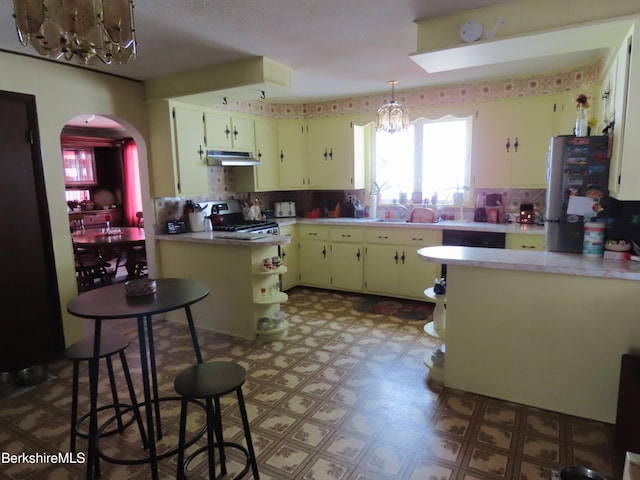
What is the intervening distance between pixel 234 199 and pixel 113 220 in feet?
16.3

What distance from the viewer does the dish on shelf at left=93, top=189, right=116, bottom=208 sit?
8.63 meters

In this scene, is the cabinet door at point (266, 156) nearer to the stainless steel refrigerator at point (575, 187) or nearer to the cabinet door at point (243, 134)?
the cabinet door at point (243, 134)

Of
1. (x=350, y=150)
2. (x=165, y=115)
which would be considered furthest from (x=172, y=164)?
(x=350, y=150)

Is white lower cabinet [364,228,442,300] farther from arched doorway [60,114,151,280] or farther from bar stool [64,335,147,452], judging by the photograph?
arched doorway [60,114,151,280]

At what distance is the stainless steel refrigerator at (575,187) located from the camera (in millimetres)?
2547

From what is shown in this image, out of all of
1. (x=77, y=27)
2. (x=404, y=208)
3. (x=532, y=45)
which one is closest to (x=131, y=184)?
(x=404, y=208)

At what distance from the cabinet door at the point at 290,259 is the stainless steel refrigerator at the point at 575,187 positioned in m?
3.05

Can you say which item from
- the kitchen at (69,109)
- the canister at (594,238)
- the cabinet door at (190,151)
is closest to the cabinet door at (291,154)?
the cabinet door at (190,151)

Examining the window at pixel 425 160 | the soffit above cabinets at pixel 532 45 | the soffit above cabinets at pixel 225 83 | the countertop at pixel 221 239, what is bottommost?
the countertop at pixel 221 239

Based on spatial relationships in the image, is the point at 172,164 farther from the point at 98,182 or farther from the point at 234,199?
the point at 98,182

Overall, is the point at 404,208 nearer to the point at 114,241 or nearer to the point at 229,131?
the point at 229,131

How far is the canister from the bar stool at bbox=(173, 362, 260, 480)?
2262 mm

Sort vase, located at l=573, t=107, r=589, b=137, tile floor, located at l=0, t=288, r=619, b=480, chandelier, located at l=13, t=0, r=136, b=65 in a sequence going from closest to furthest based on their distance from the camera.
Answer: chandelier, located at l=13, t=0, r=136, b=65, tile floor, located at l=0, t=288, r=619, b=480, vase, located at l=573, t=107, r=589, b=137

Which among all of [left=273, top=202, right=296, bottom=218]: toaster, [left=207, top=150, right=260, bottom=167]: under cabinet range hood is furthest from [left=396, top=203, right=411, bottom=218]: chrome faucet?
[left=207, top=150, right=260, bottom=167]: under cabinet range hood
